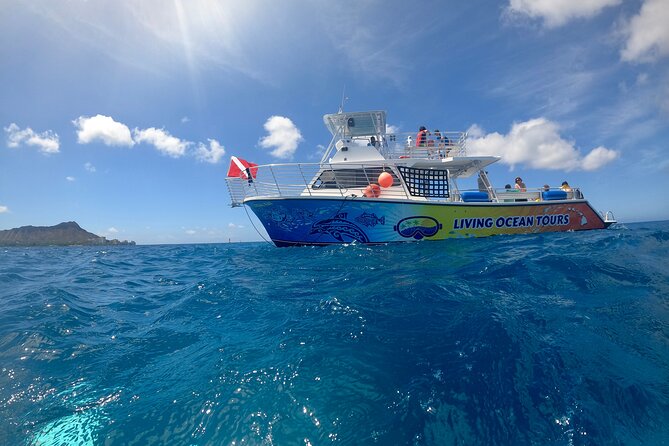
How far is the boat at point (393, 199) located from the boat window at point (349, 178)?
0.04 metres

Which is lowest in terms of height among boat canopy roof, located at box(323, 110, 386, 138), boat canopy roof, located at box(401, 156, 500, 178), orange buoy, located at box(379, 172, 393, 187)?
orange buoy, located at box(379, 172, 393, 187)

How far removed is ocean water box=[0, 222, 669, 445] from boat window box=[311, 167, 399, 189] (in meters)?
7.07

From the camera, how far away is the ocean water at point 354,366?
1.59 meters

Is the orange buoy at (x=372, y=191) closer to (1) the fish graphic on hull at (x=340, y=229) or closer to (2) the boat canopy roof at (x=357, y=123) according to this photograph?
(1) the fish graphic on hull at (x=340, y=229)

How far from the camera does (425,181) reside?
1120 cm

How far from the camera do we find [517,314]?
288 cm

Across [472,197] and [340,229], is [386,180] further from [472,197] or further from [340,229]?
[472,197]

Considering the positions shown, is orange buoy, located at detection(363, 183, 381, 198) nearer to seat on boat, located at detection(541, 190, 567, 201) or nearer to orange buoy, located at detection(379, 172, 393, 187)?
orange buoy, located at detection(379, 172, 393, 187)

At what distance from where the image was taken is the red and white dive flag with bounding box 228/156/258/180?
31.8ft

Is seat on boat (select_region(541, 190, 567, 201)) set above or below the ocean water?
above

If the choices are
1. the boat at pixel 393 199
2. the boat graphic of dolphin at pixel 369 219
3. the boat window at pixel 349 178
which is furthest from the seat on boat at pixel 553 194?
the boat graphic of dolphin at pixel 369 219

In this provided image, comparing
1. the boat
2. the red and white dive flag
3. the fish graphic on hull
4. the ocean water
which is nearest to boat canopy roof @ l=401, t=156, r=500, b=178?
the boat

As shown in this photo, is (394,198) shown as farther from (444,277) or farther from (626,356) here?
(626,356)

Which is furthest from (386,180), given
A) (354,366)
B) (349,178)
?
(354,366)
